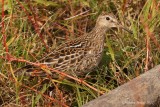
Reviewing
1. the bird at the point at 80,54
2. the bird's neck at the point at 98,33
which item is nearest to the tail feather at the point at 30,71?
the bird at the point at 80,54

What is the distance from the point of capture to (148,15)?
606cm

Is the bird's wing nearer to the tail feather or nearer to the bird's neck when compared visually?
the tail feather

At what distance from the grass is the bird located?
10 centimetres

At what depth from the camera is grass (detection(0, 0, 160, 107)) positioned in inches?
210

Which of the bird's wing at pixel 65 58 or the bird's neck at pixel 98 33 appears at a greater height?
the bird's neck at pixel 98 33

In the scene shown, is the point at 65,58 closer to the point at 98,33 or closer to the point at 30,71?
the point at 30,71

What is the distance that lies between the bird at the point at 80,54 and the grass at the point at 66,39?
10 centimetres

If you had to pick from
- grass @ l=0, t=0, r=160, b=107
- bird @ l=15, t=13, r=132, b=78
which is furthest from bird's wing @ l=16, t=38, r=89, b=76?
grass @ l=0, t=0, r=160, b=107

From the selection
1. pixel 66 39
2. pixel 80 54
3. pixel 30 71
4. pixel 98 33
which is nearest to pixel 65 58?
pixel 80 54

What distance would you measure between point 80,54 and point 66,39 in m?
0.73

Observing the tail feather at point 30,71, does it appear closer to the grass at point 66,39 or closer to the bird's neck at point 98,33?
the grass at point 66,39

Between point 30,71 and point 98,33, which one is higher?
point 98,33

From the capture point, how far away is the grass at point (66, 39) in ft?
17.5

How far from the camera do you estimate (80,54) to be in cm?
572
